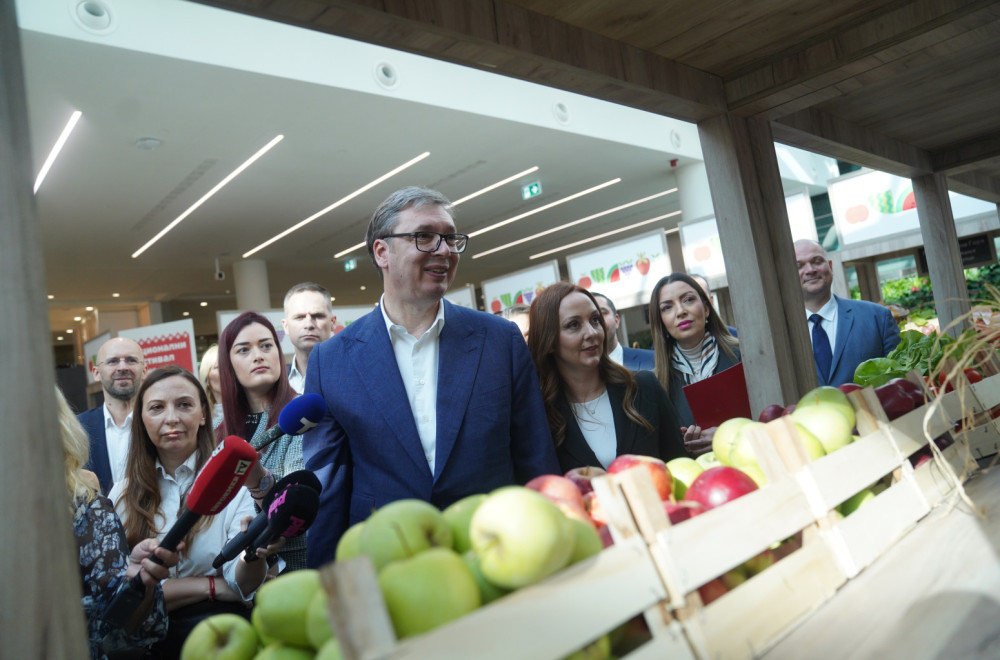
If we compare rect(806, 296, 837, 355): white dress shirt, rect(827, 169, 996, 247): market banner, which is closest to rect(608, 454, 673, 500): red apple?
rect(806, 296, 837, 355): white dress shirt

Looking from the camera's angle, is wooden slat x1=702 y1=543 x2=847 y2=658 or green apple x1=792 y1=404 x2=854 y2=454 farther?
green apple x1=792 y1=404 x2=854 y2=454

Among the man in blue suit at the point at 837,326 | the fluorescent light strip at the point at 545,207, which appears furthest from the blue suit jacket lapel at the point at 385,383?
the fluorescent light strip at the point at 545,207

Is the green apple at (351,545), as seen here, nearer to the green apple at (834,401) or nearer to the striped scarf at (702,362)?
the green apple at (834,401)

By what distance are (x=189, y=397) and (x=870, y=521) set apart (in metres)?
2.21

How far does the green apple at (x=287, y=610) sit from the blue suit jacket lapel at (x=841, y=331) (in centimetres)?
320

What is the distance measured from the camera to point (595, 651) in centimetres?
77

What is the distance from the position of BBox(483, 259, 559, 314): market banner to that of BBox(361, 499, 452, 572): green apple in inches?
286

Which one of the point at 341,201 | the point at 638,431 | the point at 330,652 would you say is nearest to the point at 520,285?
the point at 341,201

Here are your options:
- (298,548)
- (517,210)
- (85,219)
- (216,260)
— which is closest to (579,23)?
(298,548)

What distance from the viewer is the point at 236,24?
6.38 meters

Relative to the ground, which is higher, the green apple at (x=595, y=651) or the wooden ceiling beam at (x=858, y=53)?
the wooden ceiling beam at (x=858, y=53)

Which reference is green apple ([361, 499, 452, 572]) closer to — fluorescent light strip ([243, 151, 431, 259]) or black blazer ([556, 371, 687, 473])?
black blazer ([556, 371, 687, 473])

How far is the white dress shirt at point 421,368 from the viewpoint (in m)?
2.00

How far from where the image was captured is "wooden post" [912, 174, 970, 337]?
360 centimetres
